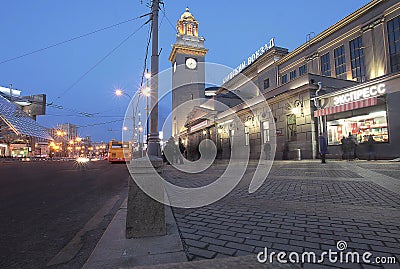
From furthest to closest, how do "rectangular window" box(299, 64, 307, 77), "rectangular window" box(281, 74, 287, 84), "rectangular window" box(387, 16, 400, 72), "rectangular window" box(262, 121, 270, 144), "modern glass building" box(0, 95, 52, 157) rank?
1. "modern glass building" box(0, 95, 52, 157)
2. "rectangular window" box(281, 74, 287, 84)
3. "rectangular window" box(299, 64, 307, 77)
4. "rectangular window" box(262, 121, 270, 144)
5. "rectangular window" box(387, 16, 400, 72)

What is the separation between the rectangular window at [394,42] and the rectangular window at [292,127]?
8.91 m

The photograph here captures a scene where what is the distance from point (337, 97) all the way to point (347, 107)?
1.27 metres

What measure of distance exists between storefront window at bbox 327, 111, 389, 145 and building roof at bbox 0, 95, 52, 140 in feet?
245

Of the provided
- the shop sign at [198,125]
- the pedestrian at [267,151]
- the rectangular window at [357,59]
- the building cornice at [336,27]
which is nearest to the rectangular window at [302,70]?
the building cornice at [336,27]

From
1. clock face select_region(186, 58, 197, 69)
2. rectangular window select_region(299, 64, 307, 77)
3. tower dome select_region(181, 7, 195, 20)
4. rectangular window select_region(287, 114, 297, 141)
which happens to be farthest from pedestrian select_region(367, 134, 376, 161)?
tower dome select_region(181, 7, 195, 20)

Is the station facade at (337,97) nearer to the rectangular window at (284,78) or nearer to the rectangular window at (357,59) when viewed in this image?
the rectangular window at (357,59)

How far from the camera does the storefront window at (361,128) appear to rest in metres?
15.4

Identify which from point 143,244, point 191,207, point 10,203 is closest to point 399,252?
point 143,244

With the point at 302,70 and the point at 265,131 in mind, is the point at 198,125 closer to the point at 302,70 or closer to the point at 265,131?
the point at 265,131

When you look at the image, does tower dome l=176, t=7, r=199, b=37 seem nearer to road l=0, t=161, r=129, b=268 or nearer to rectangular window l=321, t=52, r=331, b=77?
rectangular window l=321, t=52, r=331, b=77

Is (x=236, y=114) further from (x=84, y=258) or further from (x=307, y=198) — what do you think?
(x=84, y=258)

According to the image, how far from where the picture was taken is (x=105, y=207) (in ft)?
17.7

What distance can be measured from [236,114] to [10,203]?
25.2m

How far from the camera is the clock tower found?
188 feet
